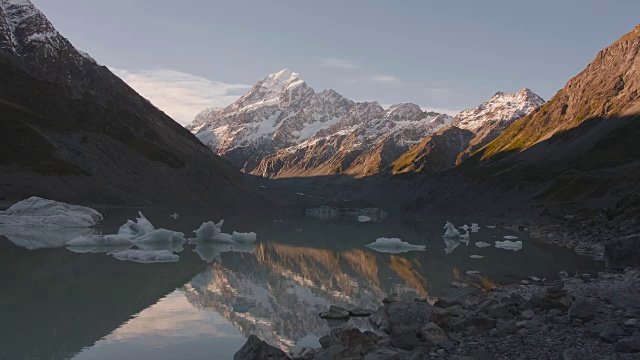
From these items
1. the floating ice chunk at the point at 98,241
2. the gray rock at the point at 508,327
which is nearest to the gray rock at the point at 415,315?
the gray rock at the point at 508,327

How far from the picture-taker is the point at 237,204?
549 feet

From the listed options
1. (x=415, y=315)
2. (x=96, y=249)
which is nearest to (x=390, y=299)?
(x=415, y=315)

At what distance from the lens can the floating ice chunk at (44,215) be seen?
217 ft

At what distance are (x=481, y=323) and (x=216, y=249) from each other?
38.4 m

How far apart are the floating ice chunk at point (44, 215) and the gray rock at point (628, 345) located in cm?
6851

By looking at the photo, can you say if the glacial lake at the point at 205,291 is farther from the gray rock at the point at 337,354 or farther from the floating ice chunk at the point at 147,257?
the gray rock at the point at 337,354

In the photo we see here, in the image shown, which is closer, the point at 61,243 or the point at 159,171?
the point at 61,243

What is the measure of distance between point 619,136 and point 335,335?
149326 mm

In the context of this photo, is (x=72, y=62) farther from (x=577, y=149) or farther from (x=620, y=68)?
(x=620, y=68)

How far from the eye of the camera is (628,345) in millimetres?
12281

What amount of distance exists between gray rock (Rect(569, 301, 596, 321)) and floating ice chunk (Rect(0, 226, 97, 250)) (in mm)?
44931

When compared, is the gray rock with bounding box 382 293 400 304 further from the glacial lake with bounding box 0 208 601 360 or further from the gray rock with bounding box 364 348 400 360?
the gray rock with bounding box 364 348 400 360

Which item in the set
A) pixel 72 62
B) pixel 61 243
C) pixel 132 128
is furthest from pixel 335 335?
pixel 72 62

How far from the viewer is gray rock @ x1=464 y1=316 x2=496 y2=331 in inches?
672
